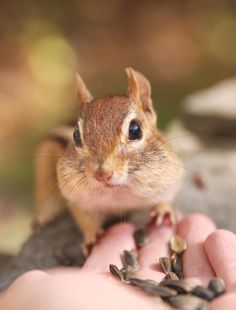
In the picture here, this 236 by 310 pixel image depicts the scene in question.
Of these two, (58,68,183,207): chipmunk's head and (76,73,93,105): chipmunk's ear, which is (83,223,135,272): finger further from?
(76,73,93,105): chipmunk's ear

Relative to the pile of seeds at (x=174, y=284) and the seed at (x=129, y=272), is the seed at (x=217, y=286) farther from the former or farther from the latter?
the seed at (x=129, y=272)

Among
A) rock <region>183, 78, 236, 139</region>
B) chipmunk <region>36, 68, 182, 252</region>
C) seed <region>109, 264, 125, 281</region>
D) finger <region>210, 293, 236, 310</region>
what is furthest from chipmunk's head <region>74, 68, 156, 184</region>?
rock <region>183, 78, 236, 139</region>

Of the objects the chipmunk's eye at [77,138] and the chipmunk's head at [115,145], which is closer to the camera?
the chipmunk's head at [115,145]

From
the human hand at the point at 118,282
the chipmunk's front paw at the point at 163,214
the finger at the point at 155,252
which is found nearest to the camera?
the human hand at the point at 118,282

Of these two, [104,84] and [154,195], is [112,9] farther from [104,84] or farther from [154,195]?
[154,195]

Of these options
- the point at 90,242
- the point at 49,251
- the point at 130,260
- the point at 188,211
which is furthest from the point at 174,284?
the point at 188,211

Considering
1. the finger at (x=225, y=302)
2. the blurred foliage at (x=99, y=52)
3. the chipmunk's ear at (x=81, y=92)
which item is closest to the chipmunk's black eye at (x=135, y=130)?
the chipmunk's ear at (x=81, y=92)
